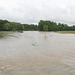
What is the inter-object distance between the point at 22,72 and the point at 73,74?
2873 millimetres

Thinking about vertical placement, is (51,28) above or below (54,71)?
above

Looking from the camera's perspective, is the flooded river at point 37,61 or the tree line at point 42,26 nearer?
the flooded river at point 37,61

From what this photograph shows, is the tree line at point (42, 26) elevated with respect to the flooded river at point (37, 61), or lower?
elevated

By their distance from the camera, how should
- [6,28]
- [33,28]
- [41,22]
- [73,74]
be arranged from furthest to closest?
[33,28], [41,22], [6,28], [73,74]

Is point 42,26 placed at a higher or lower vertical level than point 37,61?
higher

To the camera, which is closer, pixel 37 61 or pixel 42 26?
pixel 37 61

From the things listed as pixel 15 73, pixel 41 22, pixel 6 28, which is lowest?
pixel 15 73

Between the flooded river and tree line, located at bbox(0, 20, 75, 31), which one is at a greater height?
tree line, located at bbox(0, 20, 75, 31)

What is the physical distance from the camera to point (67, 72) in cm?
516

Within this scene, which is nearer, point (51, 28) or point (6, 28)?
point (6, 28)

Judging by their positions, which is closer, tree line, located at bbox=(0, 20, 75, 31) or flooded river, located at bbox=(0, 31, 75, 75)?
flooded river, located at bbox=(0, 31, 75, 75)

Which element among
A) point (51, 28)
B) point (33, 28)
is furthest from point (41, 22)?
point (33, 28)

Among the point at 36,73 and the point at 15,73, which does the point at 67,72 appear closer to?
the point at 36,73

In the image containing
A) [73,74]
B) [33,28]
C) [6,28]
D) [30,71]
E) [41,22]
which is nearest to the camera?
[73,74]
